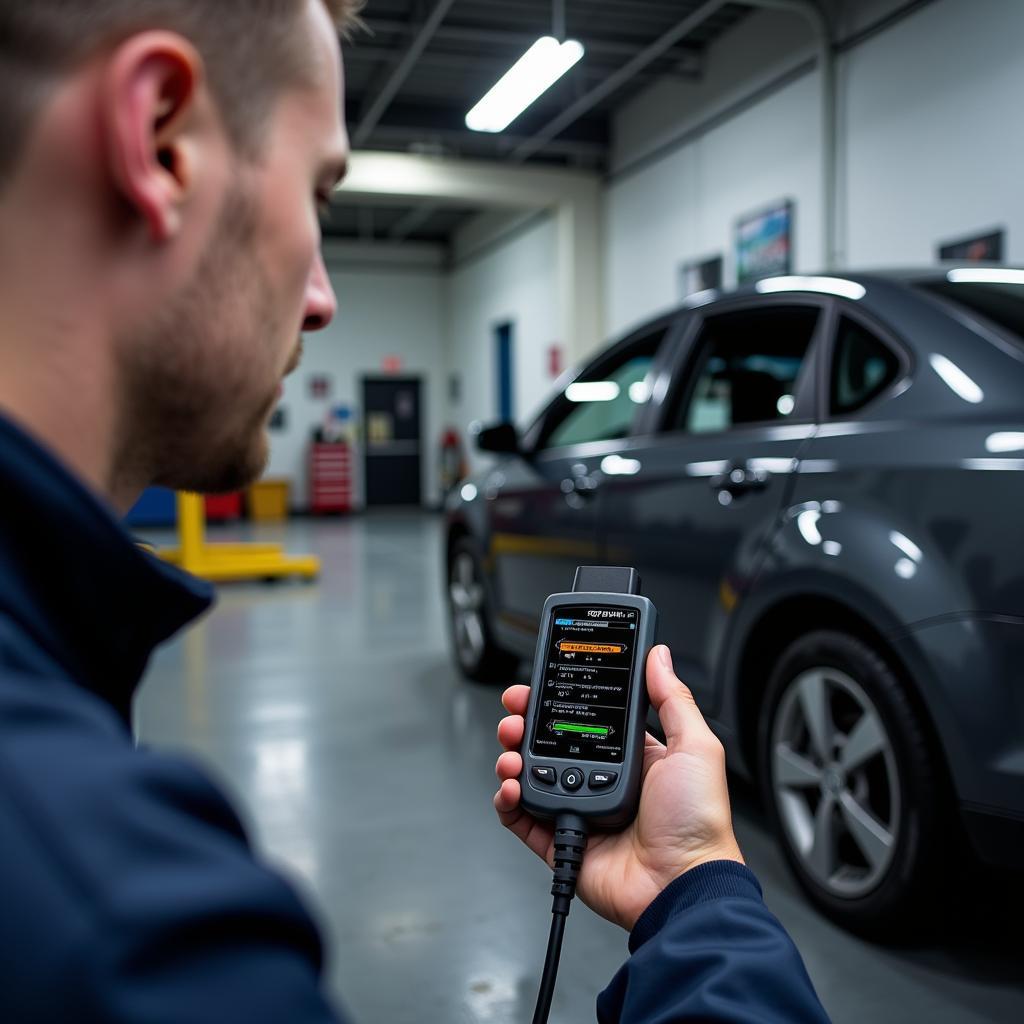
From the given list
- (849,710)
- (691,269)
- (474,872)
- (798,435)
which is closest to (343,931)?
(474,872)

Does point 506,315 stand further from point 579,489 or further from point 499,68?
point 579,489

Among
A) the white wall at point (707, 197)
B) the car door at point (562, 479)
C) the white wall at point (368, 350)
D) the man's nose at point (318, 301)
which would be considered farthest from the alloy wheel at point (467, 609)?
the white wall at point (368, 350)

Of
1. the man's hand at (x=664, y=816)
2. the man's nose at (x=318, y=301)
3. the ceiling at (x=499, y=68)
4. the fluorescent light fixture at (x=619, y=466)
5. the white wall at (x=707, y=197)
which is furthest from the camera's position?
the ceiling at (x=499, y=68)

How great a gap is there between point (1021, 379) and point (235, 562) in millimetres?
6500

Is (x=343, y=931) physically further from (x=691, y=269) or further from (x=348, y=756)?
(x=691, y=269)

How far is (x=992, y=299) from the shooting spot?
1.94 metres

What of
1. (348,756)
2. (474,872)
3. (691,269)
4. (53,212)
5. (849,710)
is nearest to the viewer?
(53,212)

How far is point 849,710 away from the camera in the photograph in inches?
73.8

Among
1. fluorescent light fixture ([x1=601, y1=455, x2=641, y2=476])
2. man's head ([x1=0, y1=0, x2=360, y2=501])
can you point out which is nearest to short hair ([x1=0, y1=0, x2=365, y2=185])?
man's head ([x1=0, y1=0, x2=360, y2=501])

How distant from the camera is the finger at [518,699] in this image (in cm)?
83

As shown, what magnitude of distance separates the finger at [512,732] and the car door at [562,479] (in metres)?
1.31

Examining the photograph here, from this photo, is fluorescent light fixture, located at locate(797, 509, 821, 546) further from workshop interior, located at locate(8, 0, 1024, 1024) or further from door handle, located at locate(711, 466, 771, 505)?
door handle, located at locate(711, 466, 771, 505)

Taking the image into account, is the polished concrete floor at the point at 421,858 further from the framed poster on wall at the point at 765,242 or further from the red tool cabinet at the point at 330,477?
the red tool cabinet at the point at 330,477

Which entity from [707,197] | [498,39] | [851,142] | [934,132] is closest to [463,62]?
[498,39]
